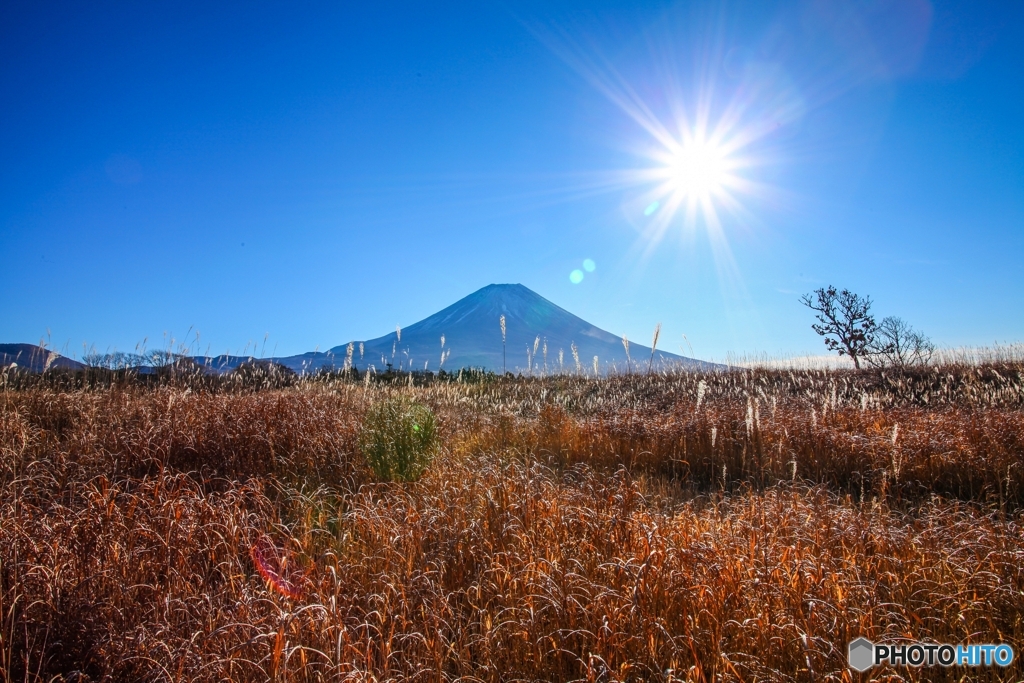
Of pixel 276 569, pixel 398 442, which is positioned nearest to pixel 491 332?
pixel 398 442

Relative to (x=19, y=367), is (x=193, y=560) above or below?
below

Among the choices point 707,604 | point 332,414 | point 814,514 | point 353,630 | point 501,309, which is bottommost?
point 353,630

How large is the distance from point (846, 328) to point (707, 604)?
2560 cm

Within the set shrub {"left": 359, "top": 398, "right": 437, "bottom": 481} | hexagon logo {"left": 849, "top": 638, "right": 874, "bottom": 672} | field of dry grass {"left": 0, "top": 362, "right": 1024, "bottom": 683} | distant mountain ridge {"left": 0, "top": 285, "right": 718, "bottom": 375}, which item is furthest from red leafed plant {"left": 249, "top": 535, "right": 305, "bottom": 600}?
distant mountain ridge {"left": 0, "top": 285, "right": 718, "bottom": 375}

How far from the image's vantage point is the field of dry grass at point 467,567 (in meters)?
2.23

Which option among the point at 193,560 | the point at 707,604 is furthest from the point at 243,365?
the point at 707,604

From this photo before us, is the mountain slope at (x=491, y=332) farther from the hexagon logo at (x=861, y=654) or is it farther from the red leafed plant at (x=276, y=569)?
the hexagon logo at (x=861, y=654)

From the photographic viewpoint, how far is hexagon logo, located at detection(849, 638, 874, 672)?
213 cm

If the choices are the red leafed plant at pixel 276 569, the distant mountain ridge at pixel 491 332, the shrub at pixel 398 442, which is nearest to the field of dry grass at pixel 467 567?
the red leafed plant at pixel 276 569

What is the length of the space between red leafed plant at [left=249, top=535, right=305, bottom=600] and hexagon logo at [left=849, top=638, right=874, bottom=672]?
2.70 meters

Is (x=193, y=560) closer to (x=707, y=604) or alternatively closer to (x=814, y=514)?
(x=707, y=604)

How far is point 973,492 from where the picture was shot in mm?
5617

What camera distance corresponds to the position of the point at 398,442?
5.54m

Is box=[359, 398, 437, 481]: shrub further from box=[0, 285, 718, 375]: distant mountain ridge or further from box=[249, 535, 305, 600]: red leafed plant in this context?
box=[0, 285, 718, 375]: distant mountain ridge
